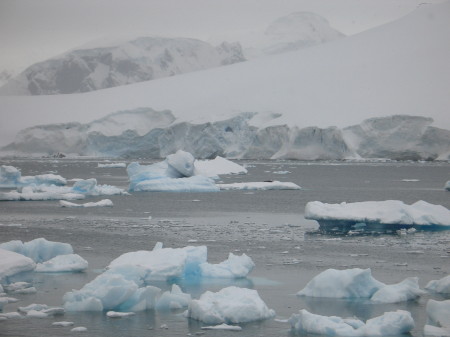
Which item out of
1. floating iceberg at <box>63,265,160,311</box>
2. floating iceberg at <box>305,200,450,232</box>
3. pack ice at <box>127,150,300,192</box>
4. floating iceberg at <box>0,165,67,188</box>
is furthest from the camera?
floating iceberg at <box>0,165,67,188</box>

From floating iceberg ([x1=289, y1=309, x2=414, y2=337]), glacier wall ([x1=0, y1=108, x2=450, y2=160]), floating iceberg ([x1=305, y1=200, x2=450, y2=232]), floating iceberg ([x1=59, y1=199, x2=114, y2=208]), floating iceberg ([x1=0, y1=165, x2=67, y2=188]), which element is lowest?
floating iceberg ([x1=289, y1=309, x2=414, y2=337])

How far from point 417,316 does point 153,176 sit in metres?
17.0

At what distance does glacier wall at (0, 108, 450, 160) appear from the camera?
129 ft

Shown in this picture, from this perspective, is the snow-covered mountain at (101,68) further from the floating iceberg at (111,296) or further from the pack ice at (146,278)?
the floating iceberg at (111,296)

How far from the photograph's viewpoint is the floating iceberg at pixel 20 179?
23781mm

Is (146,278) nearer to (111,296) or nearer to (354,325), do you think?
(111,296)

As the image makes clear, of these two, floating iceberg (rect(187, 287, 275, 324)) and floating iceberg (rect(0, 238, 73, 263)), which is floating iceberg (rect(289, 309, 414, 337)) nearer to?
floating iceberg (rect(187, 287, 275, 324))

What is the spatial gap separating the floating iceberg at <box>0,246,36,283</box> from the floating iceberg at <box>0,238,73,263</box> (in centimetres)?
106

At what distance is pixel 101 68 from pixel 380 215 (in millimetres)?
96014

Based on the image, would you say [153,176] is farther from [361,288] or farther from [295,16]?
[295,16]

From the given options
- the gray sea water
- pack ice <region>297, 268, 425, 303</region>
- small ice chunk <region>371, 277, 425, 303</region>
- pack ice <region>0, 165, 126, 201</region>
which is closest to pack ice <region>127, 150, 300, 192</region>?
the gray sea water

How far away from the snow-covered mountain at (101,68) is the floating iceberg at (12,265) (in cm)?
9529

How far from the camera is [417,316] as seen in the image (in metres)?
7.40

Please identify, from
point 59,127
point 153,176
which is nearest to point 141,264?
point 153,176
